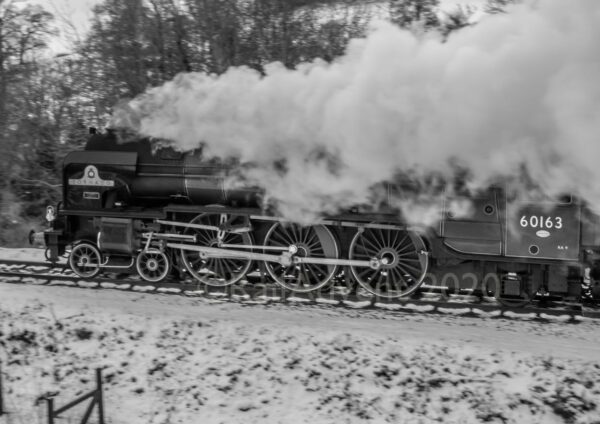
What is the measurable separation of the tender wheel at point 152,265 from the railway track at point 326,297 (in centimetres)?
20

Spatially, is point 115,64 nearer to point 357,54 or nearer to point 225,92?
point 225,92

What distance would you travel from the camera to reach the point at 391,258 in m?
10.1

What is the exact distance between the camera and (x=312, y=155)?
970 cm

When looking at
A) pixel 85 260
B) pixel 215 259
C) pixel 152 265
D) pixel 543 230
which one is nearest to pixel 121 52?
pixel 85 260

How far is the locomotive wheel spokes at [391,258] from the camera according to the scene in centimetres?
997

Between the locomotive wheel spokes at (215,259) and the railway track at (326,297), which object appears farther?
the locomotive wheel spokes at (215,259)

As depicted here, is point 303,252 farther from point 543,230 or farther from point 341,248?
point 543,230

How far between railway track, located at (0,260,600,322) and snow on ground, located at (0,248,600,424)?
0.81ft

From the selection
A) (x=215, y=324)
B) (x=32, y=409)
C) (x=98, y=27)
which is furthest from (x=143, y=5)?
(x=32, y=409)

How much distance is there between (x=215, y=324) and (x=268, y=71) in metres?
4.25

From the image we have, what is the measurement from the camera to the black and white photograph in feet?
24.8

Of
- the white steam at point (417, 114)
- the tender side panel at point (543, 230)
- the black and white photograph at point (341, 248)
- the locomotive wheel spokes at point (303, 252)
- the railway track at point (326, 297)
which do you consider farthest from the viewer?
the locomotive wheel spokes at point (303, 252)

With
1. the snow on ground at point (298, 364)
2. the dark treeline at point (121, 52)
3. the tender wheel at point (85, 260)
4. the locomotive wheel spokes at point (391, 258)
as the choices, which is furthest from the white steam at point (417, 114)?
the dark treeline at point (121, 52)

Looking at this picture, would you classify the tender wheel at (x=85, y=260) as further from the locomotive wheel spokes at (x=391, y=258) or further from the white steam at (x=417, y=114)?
the locomotive wheel spokes at (x=391, y=258)
